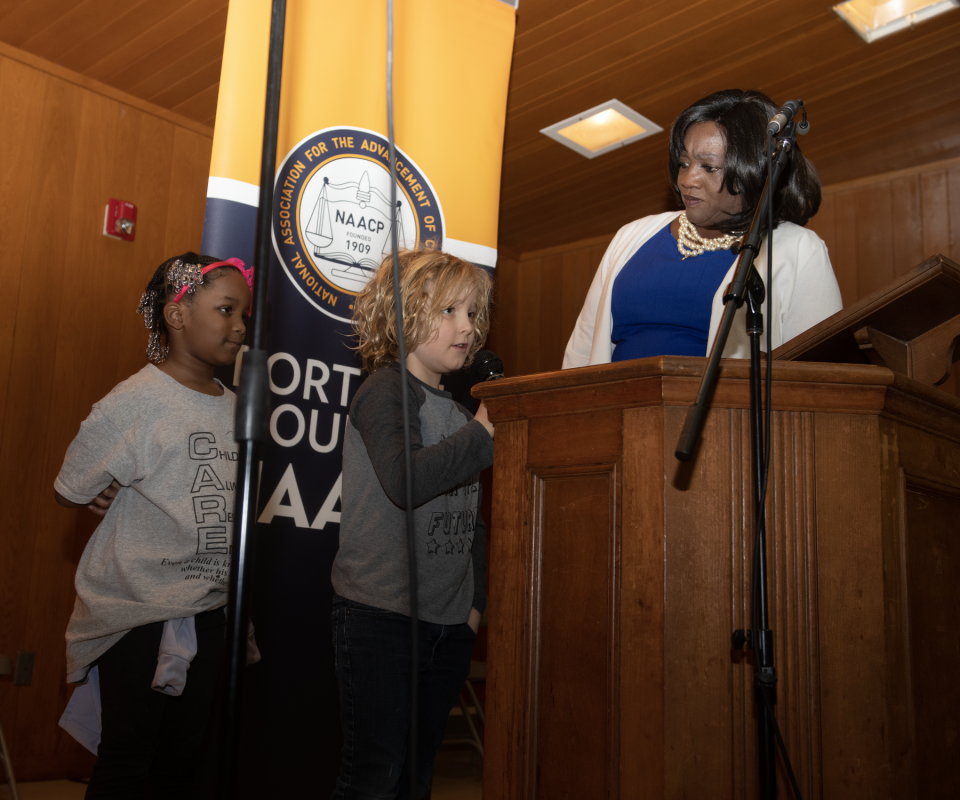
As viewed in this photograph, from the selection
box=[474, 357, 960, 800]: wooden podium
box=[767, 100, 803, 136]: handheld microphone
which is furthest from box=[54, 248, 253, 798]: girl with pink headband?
box=[767, 100, 803, 136]: handheld microphone

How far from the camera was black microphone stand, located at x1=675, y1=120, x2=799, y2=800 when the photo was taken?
0.98m

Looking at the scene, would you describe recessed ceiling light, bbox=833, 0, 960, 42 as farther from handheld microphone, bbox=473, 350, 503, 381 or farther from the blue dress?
handheld microphone, bbox=473, 350, 503, 381

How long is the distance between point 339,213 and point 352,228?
0.04 metres

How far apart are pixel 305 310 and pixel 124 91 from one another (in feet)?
8.73

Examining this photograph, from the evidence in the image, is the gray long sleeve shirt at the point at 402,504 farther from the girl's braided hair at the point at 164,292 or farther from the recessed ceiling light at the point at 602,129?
the recessed ceiling light at the point at 602,129

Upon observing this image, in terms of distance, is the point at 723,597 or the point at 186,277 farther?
the point at 186,277

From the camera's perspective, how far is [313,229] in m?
1.80

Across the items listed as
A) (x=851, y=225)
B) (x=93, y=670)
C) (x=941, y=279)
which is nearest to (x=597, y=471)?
(x=941, y=279)

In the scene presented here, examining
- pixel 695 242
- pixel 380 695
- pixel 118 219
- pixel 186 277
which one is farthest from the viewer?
pixel 118 219

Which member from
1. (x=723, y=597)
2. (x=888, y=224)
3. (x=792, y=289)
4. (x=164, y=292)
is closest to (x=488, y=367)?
(x=792, y=289)

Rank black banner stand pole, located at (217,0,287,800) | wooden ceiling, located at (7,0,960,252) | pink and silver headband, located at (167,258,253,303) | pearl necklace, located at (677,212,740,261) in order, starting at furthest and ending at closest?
wooden ceiling, located at (7,0,960,252) < pink and silver headband, located at (167,258,253,303) < pearl necklace, located at (677,212,740,261) < black banner stand pole, located at (217,0,287,800)

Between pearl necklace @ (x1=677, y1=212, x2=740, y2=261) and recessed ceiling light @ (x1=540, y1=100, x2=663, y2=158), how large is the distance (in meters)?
2.29

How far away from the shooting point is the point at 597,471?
3.83 feet

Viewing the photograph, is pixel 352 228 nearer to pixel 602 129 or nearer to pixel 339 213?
pixel 339 213
